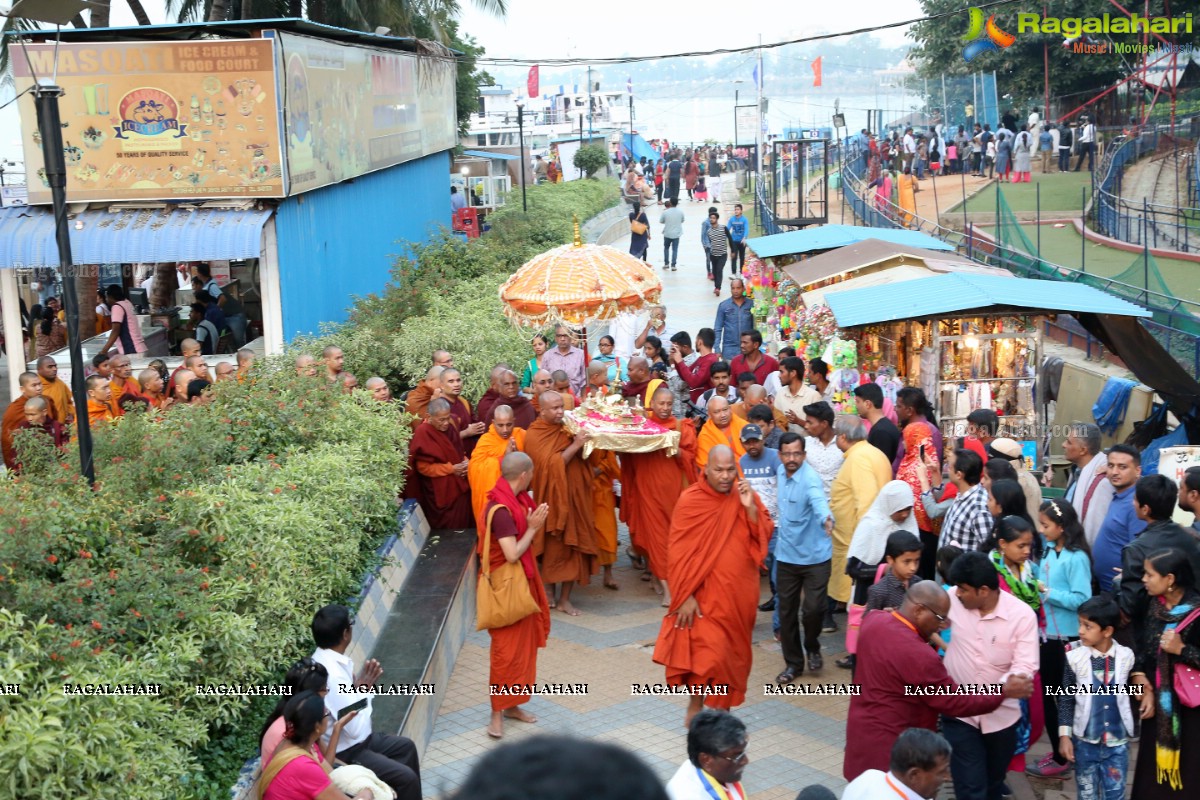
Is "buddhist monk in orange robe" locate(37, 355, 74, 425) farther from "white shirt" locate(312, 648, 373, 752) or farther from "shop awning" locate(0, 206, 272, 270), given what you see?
"white shirt" locate(312, 648, 373, 752)

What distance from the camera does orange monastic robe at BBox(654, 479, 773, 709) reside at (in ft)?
22.6

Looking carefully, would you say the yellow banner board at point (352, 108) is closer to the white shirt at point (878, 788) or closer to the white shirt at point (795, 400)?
the white shirt at point (795, 400)

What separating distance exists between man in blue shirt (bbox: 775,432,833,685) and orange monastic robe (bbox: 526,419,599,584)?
1.83 metres

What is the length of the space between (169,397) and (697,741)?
811cm

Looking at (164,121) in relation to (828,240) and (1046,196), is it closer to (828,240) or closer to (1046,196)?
(828,240)

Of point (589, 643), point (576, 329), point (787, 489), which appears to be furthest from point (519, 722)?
point (576, 329)

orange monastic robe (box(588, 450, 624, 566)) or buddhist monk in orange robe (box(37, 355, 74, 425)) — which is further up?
buddhist monk in orange robe (box(37, 355, 74, 425))

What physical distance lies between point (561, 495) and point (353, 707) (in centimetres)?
377

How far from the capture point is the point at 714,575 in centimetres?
689

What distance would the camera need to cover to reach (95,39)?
13703 millimetres

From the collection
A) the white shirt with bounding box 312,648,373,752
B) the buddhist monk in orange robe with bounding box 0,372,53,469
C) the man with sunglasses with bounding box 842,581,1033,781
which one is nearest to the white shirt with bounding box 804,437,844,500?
the man with sunglasses with bounding box 842,581,1033,781

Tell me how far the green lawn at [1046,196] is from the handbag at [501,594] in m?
23.7

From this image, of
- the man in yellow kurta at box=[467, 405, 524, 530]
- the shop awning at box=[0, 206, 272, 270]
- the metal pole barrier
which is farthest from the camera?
the shop awning at box=[0, 206, 272, 270]

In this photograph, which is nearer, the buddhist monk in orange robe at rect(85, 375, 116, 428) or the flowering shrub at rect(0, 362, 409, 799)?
the flowering shrub at rect(0, 362, 409, 799)
